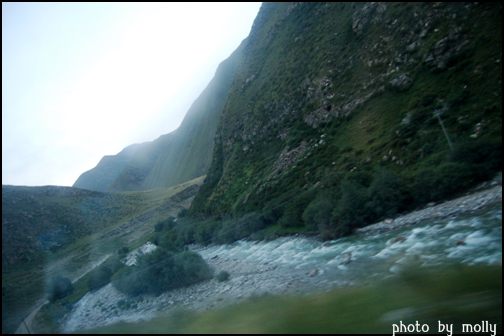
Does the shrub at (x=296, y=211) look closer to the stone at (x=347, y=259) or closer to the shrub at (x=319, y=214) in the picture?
the shrub at (x=319, y=214)

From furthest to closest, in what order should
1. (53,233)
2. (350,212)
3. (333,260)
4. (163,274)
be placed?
(53,233) → (163,274) → (350,212) → (333,260)

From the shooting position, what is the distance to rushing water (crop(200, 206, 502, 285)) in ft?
24.1

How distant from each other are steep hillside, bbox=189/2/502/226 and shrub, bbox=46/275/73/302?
58.2 feet

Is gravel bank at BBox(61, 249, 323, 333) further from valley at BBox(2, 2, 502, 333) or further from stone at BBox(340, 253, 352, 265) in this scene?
stone at BBox(340, 253, 352, 265)

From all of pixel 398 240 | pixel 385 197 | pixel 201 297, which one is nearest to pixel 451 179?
pixel 385 197

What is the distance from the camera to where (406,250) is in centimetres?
940

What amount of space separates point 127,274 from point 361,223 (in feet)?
53.7

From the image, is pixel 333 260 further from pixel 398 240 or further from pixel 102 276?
pixel 102 276

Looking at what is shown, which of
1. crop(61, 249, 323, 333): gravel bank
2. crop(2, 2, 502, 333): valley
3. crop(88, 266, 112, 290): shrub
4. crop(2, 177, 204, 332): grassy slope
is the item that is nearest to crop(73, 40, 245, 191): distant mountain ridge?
crop(2, 177, 204, 332): grassy slope

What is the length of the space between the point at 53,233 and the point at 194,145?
354 ft

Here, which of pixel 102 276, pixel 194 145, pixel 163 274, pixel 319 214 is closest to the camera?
pixel 163 274

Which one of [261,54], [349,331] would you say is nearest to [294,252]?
[349,331]

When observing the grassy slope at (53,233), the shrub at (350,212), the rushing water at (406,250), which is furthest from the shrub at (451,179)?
the grassy slope at (53,233)

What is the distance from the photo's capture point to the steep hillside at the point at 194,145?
12519 cm
